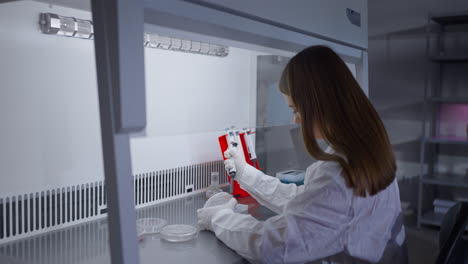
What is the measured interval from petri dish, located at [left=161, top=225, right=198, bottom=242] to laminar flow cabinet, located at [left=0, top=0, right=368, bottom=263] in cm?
22

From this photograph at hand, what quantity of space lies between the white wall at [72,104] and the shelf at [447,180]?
2.61 m

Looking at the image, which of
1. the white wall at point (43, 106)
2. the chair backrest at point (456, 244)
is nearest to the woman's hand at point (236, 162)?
the white wall at point (43, 106)

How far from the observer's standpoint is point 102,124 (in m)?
0.66

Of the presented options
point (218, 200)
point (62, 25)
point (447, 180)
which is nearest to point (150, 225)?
point (218, 200)

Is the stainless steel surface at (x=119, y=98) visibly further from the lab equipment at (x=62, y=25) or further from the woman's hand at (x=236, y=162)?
the woman's hand at (x=236, y=162)

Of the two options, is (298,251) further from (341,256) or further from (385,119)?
(385,119)

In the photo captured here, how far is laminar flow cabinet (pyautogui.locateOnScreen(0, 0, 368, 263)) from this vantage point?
2.16 feet

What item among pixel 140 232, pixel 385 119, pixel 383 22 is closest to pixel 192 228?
pixel 140 232

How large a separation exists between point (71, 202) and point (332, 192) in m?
0.86

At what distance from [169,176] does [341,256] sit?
83cm

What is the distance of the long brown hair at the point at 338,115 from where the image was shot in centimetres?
103

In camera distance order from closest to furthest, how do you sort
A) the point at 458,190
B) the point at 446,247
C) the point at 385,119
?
the point at 446,247
the point at 458,190
the point at 385,119

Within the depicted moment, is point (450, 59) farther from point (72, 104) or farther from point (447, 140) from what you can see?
point (72, 104)

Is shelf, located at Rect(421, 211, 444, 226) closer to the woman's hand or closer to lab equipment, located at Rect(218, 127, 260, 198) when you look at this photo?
lab equipment, located at Rect(218, 127, 260, 198)
